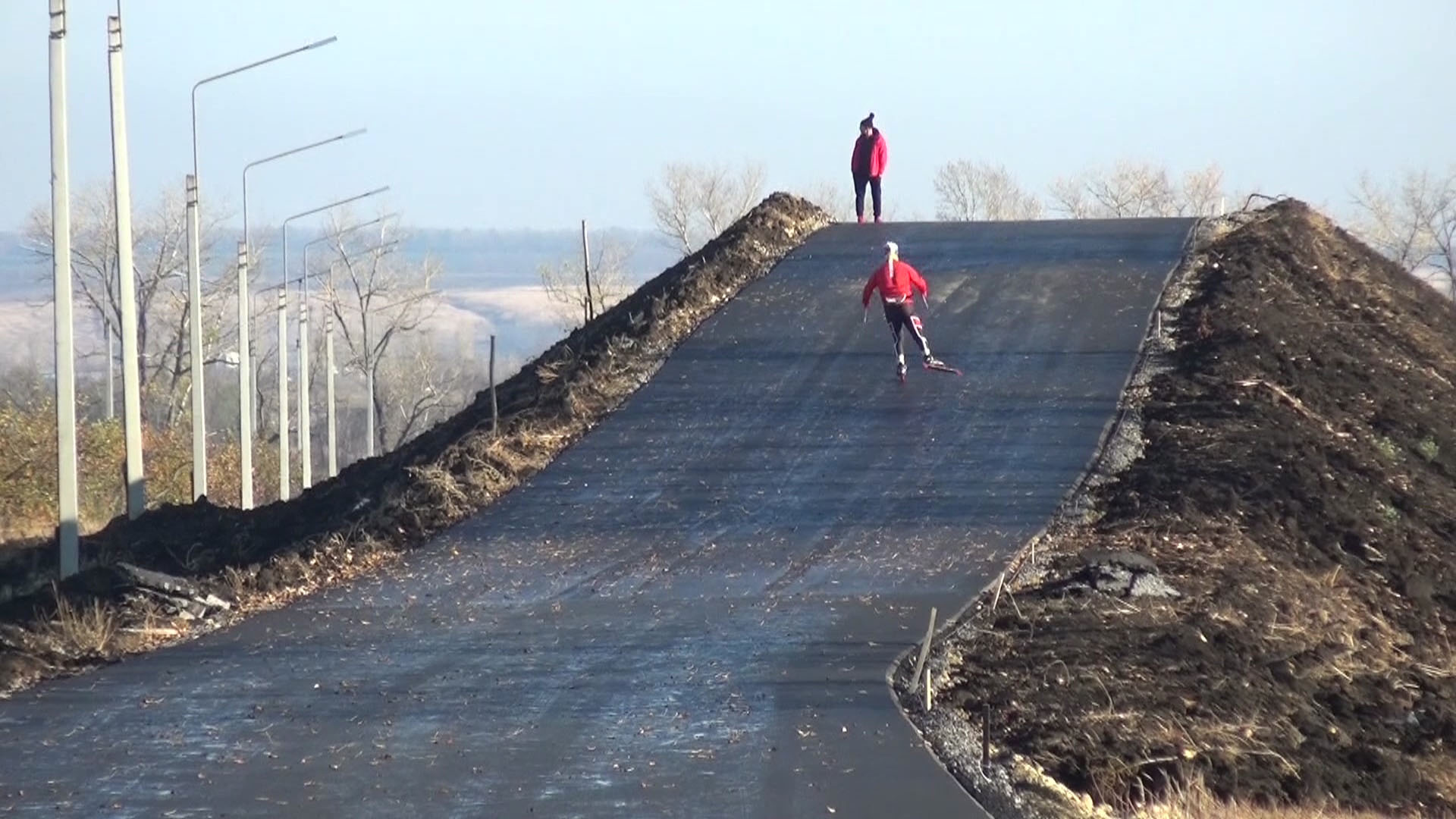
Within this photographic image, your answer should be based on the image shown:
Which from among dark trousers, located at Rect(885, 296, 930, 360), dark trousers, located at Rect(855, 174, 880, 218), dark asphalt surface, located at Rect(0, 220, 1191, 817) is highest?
dark trousers, located at Rect(855, 174, 880, 218)

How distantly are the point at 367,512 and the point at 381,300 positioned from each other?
75.2 metres

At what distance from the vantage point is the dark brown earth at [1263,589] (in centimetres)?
1083

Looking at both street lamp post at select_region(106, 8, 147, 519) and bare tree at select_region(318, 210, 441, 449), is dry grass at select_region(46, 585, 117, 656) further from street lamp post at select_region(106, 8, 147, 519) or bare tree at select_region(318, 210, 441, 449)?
bare tree at select_region(318, 210, 441, 449)

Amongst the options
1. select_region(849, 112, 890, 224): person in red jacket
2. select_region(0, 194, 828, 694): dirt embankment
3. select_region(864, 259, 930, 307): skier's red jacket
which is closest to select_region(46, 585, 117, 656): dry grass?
select_region(0, 194, 828, 694): dirt embankment

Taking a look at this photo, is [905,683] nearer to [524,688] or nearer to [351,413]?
[524,688]

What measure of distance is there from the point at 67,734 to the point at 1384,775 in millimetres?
8078

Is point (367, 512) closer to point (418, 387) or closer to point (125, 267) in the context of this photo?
point (125, 267)

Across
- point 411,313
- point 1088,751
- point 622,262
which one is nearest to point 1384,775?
point 1088,751

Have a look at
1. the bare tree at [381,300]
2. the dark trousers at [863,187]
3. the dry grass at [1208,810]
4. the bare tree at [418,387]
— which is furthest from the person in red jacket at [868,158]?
the bare tree at [418,387]

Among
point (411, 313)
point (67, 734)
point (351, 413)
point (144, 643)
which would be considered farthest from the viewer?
point (351, 413)

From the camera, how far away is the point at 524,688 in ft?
38.9

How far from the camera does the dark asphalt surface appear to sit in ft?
32.2

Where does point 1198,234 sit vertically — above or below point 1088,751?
above

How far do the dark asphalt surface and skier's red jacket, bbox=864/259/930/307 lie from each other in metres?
1.18
